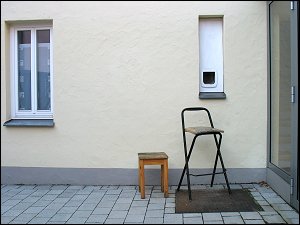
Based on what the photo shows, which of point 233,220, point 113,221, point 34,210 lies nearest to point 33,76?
point 34,210

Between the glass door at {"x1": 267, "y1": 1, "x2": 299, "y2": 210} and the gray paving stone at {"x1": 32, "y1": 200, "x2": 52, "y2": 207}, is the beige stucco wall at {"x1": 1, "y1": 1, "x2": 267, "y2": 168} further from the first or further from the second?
the gray paving stone at {"x1": 32, "y1": 200, "x2": 52, "y2": 207}

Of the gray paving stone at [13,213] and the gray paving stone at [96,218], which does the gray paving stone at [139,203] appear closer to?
the gray paving stone at [96,218]

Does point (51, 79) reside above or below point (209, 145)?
above

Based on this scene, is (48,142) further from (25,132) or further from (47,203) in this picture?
(47,203)

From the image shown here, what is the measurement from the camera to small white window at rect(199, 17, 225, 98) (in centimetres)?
620

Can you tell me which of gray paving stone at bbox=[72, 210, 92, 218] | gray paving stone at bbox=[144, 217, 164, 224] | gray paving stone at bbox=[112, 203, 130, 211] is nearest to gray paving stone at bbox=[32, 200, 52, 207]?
gray paving stone at bbox=[72, 210, 92, 218]

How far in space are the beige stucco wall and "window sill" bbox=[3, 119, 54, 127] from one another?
0.10m


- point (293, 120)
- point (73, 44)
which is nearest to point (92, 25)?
point (73, 44)

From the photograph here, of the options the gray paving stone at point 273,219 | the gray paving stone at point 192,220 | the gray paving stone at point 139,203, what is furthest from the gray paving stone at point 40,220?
the gray paving stone at point 273,219

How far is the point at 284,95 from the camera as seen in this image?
17.6 feet

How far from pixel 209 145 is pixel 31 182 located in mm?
3099

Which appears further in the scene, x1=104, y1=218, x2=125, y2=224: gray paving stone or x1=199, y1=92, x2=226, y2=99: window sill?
x1=199, y1=92, x2=226, y2=99: window sill

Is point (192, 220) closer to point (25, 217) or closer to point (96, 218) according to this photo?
point (96, 218)

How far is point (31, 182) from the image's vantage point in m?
6.40
